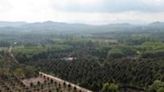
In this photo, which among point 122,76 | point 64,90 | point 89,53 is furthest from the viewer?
point 89,53

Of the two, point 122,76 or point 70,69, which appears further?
point 70,69

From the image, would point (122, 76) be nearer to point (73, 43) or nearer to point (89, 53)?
Answer: point (89, 53)

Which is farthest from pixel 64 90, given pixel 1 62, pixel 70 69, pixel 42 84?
pixel 1 62

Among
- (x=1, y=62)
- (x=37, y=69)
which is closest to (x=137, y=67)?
(x=37, y=69)

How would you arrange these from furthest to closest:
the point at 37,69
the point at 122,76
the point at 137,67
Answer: the point at 37,69 → the point at 137,67 → the point at 122,76

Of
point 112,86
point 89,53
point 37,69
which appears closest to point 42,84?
point 112,86

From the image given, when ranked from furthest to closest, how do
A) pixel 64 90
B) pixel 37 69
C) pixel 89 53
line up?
pixel 89 53 → pixel 37 69 → pixel 64 90

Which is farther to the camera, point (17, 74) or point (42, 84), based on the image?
point (17, 74)

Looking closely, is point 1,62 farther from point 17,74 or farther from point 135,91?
point 135,91
